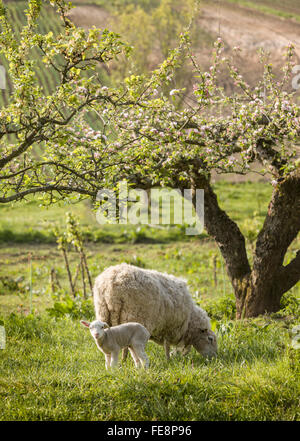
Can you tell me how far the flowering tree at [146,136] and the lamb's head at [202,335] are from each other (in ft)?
5.82

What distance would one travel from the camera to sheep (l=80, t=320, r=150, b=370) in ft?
19.4

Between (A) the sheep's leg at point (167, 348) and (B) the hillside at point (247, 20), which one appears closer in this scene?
(A) the sheep's leg at point (167, 348)

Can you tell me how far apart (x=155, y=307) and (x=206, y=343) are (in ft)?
3.24

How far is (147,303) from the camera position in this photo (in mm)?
6648

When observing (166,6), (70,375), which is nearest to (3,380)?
(70,375)

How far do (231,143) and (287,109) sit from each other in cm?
97

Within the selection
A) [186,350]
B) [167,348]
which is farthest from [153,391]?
[186,350]

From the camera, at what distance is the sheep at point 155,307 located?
21.6ft

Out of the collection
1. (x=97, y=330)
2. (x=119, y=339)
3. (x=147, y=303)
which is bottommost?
(x=119, y=339)

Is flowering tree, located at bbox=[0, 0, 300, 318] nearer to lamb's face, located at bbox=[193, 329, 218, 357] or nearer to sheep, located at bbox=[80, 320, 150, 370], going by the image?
sheep, located at bbox=[80, 320, 150, 370]

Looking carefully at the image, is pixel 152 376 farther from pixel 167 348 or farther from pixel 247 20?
pixel 247 20

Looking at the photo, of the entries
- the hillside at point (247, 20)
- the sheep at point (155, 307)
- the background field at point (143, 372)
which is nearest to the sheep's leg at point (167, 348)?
the sheep at point (155, 307)

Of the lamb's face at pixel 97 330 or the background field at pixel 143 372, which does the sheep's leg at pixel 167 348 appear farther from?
the lamb's face at pixel 97 330

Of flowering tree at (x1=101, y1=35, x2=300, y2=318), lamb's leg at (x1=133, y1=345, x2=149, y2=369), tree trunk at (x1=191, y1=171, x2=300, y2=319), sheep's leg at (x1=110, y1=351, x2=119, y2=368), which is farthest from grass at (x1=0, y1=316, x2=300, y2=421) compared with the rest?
flowering tree at (x1=101, y1=35, x2=300, y2=318)
